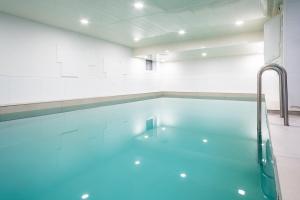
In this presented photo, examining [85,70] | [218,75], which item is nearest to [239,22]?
[218,75]

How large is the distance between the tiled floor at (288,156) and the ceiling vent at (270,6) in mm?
4333

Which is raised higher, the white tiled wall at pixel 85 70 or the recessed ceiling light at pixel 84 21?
the recessed ceiling light at pixel 84 21

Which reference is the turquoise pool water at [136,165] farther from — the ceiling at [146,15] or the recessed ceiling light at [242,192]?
the ceiling at [146,15]

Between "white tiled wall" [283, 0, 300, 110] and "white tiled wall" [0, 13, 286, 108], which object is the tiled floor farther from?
"white tiled wall" [0, 13, 286, 108]

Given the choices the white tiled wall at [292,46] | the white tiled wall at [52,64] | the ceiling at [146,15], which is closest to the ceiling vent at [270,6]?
the ceiling at [146,15]

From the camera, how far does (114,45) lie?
9.93 meters

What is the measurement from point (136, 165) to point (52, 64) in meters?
6.37

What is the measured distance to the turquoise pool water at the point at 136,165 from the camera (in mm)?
1419

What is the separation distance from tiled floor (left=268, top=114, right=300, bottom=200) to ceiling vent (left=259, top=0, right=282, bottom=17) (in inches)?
171

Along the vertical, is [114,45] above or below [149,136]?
above

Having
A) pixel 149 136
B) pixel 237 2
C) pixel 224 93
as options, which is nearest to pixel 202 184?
pixel 149 136

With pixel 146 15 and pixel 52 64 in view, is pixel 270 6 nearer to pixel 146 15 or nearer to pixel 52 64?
pixel 146 15

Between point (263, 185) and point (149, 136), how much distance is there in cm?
183

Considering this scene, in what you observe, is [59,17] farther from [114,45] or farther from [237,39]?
[237,39]
